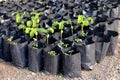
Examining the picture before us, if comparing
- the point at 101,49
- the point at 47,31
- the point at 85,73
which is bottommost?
the point at 85,73

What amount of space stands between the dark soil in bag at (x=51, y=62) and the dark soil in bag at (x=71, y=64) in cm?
9

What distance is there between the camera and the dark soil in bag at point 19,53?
11.9 ft

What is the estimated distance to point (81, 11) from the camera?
4.92m

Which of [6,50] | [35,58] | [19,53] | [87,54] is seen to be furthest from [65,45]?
[6,50]

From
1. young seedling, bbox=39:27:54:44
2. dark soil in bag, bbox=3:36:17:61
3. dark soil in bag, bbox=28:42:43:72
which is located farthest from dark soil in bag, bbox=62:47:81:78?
dark soil in bag, bbox=3:36:17:61

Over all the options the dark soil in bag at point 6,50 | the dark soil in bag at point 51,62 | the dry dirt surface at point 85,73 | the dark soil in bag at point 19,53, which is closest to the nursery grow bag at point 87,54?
the dry dirt surface at point 85,73

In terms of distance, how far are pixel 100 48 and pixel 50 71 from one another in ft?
2.66

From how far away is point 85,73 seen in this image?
3.50m

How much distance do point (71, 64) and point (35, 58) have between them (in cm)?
54

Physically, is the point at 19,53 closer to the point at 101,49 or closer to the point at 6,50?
the point at 6,50

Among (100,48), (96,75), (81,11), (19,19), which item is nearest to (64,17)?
(81,11)

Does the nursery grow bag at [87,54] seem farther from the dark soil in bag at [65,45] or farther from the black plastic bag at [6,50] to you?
the black plastic bag at [6,50]

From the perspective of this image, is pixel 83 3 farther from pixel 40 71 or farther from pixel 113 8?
pixel 40 71

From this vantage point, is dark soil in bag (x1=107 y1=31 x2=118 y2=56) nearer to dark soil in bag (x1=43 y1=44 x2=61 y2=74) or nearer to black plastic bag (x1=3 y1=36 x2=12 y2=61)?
dark soil in bag (x1=43 y1=44 x2=61 y2=74)
